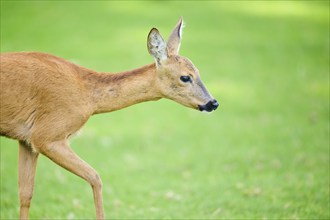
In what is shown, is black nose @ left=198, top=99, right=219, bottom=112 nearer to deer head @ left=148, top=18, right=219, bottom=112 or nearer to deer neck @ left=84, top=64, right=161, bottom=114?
deer head @ left=148, top=18, right=219, bottom=112

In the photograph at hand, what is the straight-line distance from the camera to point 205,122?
44.2ft

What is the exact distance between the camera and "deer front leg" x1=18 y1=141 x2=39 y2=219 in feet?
21.3

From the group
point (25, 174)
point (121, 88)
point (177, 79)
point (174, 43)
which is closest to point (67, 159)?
point (25, 174)

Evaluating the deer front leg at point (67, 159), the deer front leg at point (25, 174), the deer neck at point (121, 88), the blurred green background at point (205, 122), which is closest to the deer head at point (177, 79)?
the deer neck at point (121, 88)

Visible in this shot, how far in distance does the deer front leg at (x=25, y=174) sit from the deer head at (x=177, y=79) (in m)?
1.57

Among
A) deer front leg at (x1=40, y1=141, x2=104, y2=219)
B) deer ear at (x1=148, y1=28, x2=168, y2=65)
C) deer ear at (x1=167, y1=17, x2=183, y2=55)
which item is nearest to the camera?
deer front leg at (x1=40, y1=141, x2=104, y2=219)

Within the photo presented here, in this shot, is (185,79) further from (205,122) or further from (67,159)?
(205,122)

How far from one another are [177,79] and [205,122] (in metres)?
7.21

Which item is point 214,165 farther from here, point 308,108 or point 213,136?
point 308,108

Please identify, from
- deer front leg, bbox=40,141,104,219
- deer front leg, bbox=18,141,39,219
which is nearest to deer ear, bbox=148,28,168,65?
deer front leg, bbox=40,141,104,219

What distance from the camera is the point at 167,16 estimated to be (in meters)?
21.3

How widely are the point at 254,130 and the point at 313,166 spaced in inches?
104

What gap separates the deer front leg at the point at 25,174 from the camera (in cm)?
649

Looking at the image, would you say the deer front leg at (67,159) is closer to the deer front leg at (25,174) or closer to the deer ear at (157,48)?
the deer front leg at (25,174)
